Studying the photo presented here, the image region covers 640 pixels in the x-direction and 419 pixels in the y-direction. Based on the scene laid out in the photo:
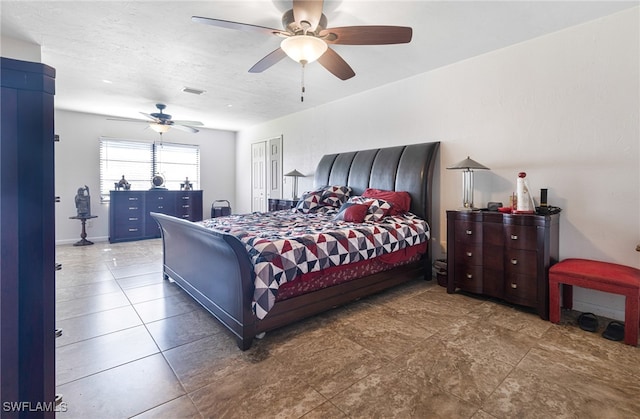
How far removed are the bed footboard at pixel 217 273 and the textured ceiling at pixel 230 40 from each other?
6.07ft

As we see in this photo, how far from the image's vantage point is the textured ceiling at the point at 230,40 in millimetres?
2488

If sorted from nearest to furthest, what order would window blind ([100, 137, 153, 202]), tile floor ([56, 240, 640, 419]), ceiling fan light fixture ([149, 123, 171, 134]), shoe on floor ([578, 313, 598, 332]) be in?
tile floor ([56, 240, 640, 419]) < shoe on floor ([578, 313, 598, 332]) < ceiling fan light fixture ([149, 123, 171, 134]) < window blind ([100, 137, 153, 202])

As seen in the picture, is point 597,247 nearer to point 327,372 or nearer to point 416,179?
point 416,179

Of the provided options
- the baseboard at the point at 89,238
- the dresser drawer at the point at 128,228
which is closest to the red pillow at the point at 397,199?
the dresser drawer at the point at 128,228

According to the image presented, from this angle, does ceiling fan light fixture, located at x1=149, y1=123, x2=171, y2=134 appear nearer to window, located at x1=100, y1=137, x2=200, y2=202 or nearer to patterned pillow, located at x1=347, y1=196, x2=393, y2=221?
window, located at x1=100, y1=137, x2=200, y2=202

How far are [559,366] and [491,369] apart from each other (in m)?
0.46

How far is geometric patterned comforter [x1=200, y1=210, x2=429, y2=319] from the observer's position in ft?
6.86

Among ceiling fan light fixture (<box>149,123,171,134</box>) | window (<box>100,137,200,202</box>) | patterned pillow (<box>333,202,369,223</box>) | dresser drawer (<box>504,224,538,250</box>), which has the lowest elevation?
dresser drawer (<box>504,224,538,250</box>)

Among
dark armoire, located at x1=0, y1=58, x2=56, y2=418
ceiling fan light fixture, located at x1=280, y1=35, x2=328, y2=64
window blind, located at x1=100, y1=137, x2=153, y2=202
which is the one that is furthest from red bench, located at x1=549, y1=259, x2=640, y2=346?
window blind, located at x1=100, y1=137, x2=153, y2=202

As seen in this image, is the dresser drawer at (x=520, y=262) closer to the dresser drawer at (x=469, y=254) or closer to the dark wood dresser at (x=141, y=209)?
the dresser drawer at (x=469, y=254)

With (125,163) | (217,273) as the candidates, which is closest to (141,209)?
(125,163)

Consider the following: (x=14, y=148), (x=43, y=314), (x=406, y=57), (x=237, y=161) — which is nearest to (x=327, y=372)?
(x=43, y=314)

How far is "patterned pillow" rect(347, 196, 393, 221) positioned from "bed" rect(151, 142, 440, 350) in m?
0.50

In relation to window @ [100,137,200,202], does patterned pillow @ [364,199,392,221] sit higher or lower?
lower
